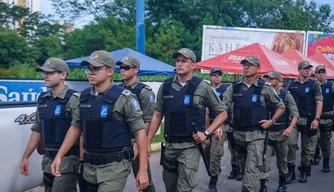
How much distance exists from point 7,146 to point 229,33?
859 inches

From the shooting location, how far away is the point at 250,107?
5.69 metres

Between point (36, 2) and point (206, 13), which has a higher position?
point (36, 2)

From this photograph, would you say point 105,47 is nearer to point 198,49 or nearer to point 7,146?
point 198,49

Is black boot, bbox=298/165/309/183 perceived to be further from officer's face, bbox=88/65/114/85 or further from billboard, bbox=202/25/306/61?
billboard, bbox=202/25/306/61

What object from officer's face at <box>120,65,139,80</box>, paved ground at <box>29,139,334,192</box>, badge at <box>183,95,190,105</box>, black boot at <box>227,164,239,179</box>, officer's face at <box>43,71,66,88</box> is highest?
officer's face at <box>120,65,139,80</box>

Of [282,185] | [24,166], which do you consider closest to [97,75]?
[24,166]

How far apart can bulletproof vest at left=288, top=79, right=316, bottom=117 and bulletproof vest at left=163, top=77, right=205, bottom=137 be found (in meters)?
3.60

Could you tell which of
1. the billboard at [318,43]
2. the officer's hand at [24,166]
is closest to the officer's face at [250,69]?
the officer's hand at [24,166]

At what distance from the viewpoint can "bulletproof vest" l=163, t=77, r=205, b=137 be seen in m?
4.58

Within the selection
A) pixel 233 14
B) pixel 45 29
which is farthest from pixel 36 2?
pixel 233 14

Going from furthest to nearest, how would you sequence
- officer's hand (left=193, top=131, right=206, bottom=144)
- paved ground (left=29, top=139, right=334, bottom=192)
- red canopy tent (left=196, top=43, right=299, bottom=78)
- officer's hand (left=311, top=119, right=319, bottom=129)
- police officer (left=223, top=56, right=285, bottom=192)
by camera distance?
red canopy tent (left=196, top=43, right=299, bottom=78)
officer's hand (left=311, top=119, right=319, bottom=129)
paved ground (left=29, top=139, right=334, bottom=192)
police officer (left=223, top=56, right=285, bottom=192)
officer's hand (left=193, top=131, right=206, bottom=144)

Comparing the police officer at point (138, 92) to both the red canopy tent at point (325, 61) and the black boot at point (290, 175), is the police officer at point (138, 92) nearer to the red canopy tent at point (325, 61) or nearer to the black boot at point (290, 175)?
the black boot at point (290, 175)

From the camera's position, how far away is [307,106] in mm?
7680

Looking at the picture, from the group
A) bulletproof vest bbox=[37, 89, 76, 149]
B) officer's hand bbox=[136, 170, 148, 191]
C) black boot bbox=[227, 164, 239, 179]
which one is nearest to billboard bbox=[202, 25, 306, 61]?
black boot bbox=[227, 164, 239, 179]
